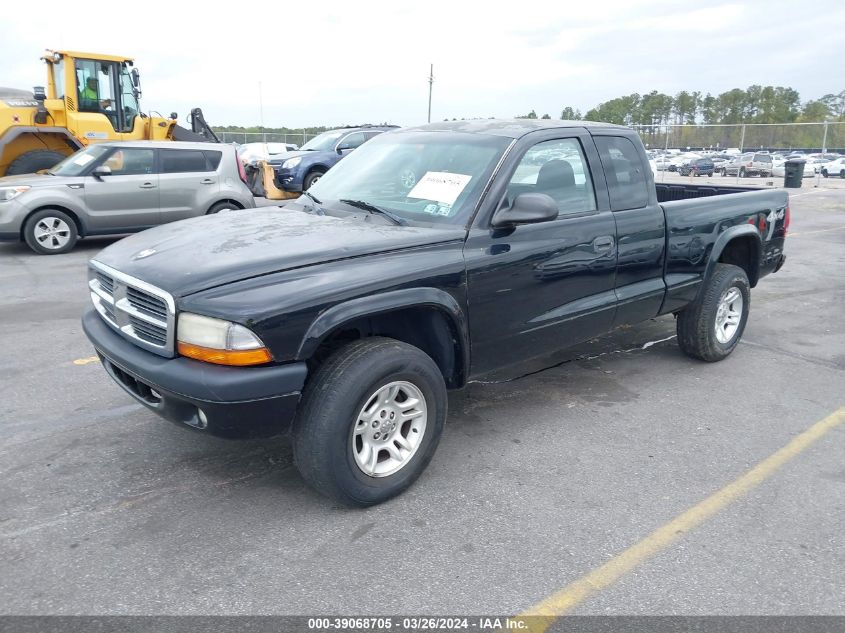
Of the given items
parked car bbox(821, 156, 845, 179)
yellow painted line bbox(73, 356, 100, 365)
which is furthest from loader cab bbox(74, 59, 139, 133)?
parked car bbox(821, 156, 845, 179)

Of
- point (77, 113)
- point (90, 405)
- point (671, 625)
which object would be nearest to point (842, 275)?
point (671, 625)

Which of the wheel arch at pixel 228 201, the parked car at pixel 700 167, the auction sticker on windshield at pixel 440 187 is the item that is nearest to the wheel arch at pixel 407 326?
the auction sticker on windshield at pixel 440 187

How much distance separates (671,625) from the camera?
2.51m

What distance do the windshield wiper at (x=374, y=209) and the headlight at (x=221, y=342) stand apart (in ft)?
3.97

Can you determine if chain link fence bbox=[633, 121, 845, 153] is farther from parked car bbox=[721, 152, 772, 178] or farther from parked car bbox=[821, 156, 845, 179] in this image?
parked car bbox=[821, 156, 845, 179]

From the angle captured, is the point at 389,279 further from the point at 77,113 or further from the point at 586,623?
the point at 77,113

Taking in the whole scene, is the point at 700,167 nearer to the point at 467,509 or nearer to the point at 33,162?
the point at 33,162

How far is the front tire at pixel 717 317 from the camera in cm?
512

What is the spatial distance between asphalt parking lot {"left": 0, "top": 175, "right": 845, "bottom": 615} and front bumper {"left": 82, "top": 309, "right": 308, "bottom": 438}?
1.70 ft

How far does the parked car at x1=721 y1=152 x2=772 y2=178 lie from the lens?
30766 millimetres

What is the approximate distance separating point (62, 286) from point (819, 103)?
93605 mm

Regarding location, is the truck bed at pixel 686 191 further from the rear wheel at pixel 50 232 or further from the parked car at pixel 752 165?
the parked car at pixel 752 165

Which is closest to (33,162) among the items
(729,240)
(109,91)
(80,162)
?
(109,91)

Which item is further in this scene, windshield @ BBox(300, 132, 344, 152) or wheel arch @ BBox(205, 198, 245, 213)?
windshield @ BBox(300, 132, 344, 152)
